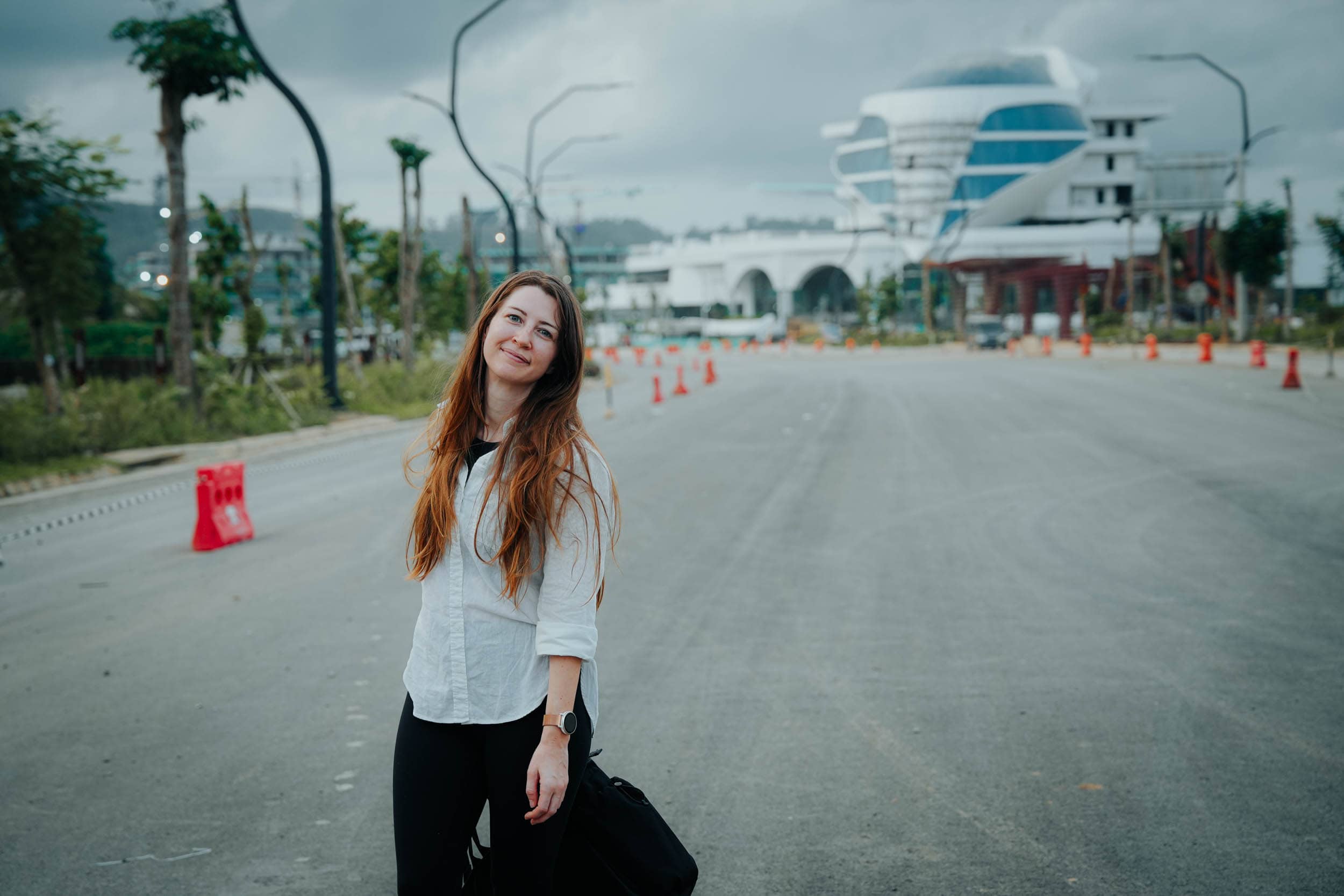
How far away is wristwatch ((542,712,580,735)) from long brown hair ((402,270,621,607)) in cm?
26

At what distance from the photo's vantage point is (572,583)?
283 cm

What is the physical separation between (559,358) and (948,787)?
274 centimetres

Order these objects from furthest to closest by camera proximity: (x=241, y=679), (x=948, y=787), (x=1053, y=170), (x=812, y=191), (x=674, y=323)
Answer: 1. (x=812, y=191)
2. (x=674, y=323)
3. (x=1053, y=170)
4. (x=241, y=679)
5. (x=948, y=787)

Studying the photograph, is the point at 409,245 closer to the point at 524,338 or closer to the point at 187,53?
the point at 187,53

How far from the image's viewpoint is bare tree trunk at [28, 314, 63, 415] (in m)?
21.2

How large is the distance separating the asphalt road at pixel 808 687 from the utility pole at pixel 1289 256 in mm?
33044

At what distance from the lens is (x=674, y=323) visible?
504 ft

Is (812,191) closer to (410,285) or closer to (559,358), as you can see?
(410,285)

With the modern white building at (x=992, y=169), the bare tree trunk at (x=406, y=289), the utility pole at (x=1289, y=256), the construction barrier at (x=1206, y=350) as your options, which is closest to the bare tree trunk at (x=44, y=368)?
the bare tree trunk at (x=406, y=289)

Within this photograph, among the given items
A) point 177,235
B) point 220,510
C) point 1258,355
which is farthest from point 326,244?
point 1258,355

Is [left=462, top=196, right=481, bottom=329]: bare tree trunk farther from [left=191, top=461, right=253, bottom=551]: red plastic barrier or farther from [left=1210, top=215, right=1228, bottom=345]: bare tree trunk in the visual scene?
[left=191, top=461, right=253, bottom=551]: red plastic barrier

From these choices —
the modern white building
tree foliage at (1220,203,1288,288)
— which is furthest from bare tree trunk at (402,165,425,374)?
the modern white building

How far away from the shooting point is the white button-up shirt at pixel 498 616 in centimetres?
283

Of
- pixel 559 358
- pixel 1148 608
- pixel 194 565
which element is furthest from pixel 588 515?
pixel 194 565
